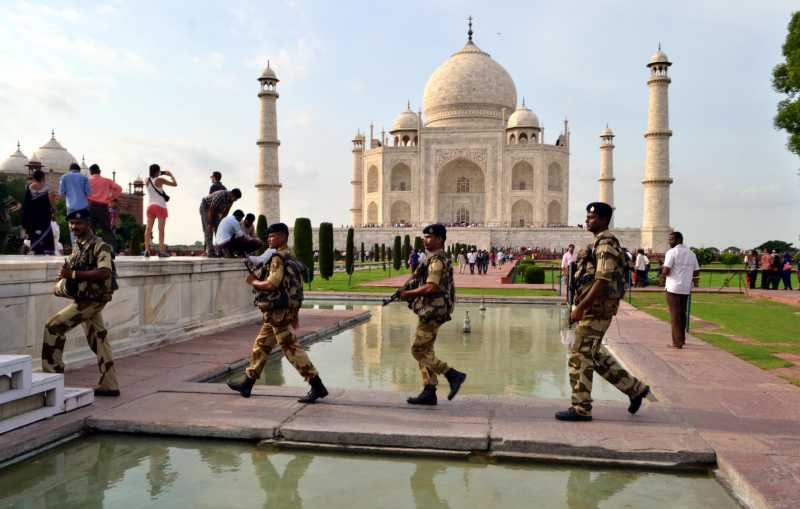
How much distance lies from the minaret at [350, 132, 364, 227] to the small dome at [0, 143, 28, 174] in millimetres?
22776

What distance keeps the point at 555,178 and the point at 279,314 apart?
4228cm

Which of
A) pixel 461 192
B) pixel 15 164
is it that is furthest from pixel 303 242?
pixel 15 164

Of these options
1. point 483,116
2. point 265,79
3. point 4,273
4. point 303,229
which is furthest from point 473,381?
point 483,116

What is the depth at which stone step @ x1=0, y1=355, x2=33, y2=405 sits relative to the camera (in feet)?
9.75

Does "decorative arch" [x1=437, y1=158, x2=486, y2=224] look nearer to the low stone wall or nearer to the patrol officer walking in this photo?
the low stone wall

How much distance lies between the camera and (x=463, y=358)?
573 cm

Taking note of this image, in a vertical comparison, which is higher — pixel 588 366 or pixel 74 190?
pixel 74 190

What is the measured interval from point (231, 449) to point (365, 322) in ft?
17.9

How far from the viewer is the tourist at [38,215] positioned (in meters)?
6.55

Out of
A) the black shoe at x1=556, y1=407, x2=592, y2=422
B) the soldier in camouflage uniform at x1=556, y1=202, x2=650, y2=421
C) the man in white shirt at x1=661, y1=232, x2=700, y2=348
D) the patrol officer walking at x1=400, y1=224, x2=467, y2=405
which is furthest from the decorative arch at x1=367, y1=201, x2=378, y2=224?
the black shoe at x1=556, y1=407, x2=592, y2=422

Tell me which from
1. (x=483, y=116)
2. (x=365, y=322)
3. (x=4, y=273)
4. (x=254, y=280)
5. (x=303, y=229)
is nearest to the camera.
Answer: (x=254, y=280)

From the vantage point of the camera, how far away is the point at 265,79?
3275 centimetres

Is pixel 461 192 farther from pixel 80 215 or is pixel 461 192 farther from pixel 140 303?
pixel 80 215

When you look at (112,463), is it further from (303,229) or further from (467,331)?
(303,229)
